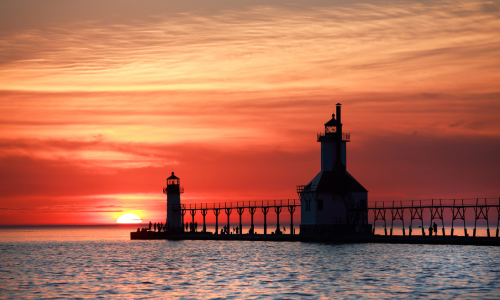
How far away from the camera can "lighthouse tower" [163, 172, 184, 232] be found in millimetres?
104500

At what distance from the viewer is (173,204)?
10475 centimetres

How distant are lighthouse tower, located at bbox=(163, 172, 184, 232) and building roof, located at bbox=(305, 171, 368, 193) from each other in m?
27.9

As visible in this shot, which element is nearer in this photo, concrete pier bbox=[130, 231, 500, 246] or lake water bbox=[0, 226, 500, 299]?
lake water bbox=[0, 226, 500, 299]

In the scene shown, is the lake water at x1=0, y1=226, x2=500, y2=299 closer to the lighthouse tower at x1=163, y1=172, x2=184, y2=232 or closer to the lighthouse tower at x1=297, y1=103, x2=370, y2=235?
the lighthouse tower at x1=297, y1=103, x2=370, y2=235

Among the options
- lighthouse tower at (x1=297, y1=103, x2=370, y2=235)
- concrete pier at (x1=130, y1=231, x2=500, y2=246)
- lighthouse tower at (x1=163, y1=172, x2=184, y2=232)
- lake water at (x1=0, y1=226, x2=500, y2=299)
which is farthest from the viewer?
lighthouse tower at (x1=163, y1=172, x2=184, y2=232)

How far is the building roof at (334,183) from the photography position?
268 feet

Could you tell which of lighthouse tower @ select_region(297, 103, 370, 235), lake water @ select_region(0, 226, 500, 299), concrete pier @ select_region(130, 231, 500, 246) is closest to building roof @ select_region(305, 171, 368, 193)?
lighthouse tower @ select_region(297, 103, 370, 235)

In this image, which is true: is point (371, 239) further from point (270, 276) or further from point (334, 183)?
point (270, 276)

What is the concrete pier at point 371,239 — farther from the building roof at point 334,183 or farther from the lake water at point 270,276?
the building roof at point 334,183

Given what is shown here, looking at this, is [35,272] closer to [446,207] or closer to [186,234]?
[446,207]

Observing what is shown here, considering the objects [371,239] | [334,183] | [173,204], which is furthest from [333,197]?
[173,204]

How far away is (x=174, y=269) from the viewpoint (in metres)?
52.1

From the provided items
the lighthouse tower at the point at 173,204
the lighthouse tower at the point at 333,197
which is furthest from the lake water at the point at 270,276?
the lighthouse tower at the point at 173,204

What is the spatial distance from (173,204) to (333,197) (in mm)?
32436
